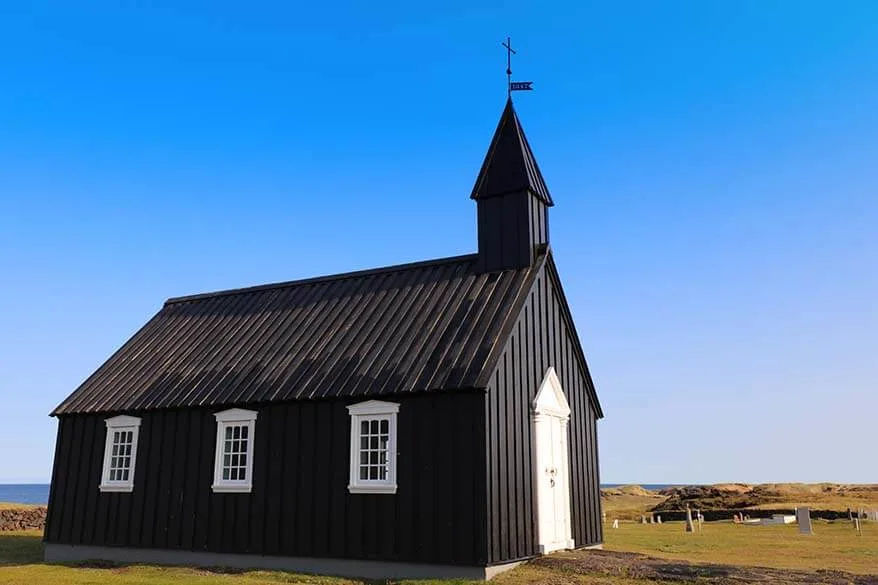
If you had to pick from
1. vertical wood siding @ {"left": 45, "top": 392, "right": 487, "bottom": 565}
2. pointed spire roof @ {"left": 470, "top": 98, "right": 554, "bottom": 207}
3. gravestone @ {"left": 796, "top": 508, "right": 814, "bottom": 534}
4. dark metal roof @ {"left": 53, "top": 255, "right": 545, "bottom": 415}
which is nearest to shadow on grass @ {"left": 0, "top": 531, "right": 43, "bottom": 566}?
vertical wood siding @ {"left": 45, "top": 392, "right": 487, "bottom": 565}

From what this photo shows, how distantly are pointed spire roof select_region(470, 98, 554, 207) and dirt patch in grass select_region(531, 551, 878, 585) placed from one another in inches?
361

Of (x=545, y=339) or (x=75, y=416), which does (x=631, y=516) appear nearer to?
(x=545, y=339)

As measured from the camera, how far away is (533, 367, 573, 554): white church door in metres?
16.4

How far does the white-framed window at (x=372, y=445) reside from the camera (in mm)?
15609

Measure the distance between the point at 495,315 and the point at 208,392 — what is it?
801 centimetres

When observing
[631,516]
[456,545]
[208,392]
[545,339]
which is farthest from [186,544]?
[631,516]

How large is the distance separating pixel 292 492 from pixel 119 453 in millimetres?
6578

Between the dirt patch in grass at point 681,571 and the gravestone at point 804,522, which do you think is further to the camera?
the gravestone at point 804,522

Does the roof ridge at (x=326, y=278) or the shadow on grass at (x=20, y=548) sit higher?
the roof ridge at (x=326, y=278)

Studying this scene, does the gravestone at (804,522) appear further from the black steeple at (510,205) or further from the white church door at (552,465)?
the black steeple at (510,205)

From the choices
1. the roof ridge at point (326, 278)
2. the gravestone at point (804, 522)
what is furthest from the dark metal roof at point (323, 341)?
the gravestone at point (804, 522)

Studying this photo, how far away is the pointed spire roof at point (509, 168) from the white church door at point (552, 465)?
4961 millimetres

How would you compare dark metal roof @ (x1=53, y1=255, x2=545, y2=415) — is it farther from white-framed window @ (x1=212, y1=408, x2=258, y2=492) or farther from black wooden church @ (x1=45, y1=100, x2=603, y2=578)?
white-framed window @ (x1=212, y1=408, x2=258, y2=492)

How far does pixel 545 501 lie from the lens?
54.2ft
